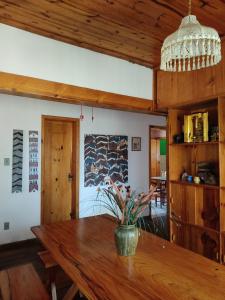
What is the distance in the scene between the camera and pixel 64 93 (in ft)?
7.85

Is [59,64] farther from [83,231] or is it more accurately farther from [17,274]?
[17,274]

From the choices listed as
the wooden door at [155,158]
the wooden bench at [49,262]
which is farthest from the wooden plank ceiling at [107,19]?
the wooden door at [155,158]

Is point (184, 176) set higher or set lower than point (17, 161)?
lower

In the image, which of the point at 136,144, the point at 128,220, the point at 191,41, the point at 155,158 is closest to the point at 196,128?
the point at 191,41

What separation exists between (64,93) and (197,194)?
A: 1.76m

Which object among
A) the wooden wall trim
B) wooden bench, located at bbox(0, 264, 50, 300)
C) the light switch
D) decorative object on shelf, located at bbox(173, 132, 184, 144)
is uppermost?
the wooden wall trim

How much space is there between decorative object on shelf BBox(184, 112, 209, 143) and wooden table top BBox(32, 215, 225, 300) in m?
1.23

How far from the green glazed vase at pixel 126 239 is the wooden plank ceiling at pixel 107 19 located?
157 centimetres

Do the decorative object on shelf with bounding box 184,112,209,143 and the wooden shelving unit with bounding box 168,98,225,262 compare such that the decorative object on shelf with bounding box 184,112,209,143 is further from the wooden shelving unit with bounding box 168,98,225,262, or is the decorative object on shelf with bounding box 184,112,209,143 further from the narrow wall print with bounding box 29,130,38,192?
the narrow wall print with bounding box 29,130,38,192

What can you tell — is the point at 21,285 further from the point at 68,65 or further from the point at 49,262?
the point at 68,65

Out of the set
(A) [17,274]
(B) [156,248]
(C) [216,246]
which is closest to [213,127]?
(C) [216,246]

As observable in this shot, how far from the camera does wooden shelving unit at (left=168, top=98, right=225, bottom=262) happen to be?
2.33 m

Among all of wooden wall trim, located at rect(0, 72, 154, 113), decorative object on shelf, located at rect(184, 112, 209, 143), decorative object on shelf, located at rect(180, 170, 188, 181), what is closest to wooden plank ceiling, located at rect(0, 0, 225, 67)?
wooden wall trim, located at rect(0, 72, 154, 113)

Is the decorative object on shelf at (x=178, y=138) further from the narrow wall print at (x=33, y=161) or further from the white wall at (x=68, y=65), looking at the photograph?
the narrow wall print at (x=33, y=161)
